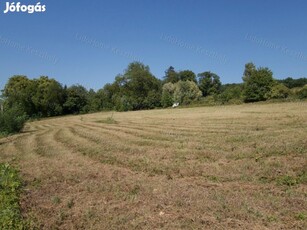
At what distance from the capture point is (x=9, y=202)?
6.93 meters

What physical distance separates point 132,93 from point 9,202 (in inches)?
3127

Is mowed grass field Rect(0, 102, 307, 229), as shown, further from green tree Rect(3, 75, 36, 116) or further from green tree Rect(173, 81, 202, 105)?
green tree Rect(173, 81, 202, 105)

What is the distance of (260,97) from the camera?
61.4 m

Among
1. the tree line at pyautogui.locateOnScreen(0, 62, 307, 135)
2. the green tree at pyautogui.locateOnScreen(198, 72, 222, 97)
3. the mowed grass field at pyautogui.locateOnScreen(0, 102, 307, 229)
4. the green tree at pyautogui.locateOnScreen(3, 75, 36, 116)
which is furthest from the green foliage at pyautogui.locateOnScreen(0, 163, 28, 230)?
the green tree at pyautogui.locateOnScreen(198, 72, 222, 97)

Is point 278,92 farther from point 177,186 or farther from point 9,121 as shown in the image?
point 177,186

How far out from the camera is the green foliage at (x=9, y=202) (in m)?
5.68

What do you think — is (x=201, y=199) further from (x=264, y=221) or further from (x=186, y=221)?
(x=264, y=221)

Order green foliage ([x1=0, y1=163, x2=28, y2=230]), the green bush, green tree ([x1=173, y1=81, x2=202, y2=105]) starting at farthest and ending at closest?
green tree ([x1=173, y1=81, x2=202, y2=105]) → the green bush → green foliage ([x1=0, y1=163, x2=28, y2=230])

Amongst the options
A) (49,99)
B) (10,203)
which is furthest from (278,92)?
(10,203)

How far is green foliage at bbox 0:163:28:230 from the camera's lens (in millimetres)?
5684

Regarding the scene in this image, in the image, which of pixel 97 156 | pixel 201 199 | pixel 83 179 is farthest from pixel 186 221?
pixel 97 156

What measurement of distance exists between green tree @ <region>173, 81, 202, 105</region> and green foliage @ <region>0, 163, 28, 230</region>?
68.7 meters

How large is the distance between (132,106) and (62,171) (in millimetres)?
67876

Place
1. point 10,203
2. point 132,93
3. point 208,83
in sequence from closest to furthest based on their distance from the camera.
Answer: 1. point 10,203
2. point 132,93
3. point 208,83
